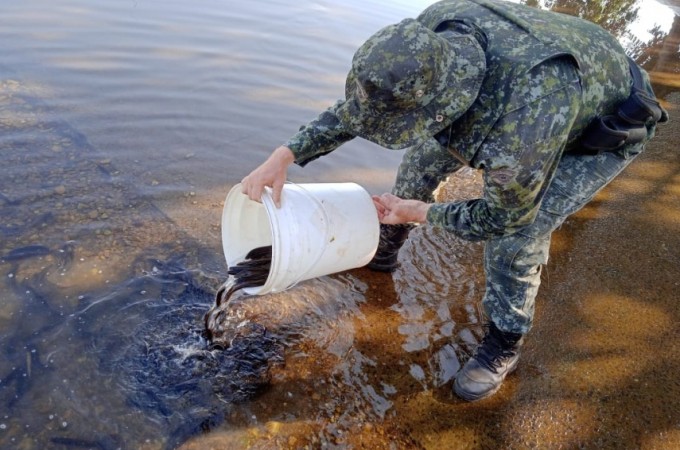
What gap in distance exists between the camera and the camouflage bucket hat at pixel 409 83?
4.49ft

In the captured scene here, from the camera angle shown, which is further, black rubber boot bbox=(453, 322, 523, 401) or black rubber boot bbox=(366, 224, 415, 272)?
black rubber boot bbox=(366, 224, 415, 272)

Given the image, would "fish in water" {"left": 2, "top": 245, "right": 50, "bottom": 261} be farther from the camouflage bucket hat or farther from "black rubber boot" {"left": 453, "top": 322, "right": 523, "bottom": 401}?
"black rubber boot" {"left": 453, "top": 322, "right": 523, "bottom": 401}

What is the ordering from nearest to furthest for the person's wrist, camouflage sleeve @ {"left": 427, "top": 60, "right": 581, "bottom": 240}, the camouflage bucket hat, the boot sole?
the camouflage bucket hat
camouflage sleeve @ {"left": 427, "top": 60, "right": 581, "bottom": 240}
the person's wrist
the boot sole

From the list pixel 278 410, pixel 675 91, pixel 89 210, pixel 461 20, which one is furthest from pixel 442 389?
pixel 675 91

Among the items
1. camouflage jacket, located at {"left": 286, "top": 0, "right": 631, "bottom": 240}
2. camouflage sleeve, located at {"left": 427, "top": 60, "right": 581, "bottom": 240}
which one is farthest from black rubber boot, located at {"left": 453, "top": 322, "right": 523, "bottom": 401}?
camouflage sleeve, located at {"left": 427, "top": 60, "right": 581, "bottom": 240}

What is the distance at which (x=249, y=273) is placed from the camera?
2.31 m

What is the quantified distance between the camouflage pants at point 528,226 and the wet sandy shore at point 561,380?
435 mm

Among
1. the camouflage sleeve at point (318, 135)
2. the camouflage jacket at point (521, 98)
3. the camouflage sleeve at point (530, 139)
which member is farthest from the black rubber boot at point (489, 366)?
the camouflage sleeve at point (318, 135)

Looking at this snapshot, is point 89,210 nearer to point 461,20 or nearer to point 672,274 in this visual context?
point 461,20

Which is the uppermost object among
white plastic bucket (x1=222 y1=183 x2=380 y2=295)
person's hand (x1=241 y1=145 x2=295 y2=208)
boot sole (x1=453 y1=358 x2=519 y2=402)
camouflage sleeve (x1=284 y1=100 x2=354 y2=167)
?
camouflage sleeve (x1=284 y1=100 x2=354 y2=167)

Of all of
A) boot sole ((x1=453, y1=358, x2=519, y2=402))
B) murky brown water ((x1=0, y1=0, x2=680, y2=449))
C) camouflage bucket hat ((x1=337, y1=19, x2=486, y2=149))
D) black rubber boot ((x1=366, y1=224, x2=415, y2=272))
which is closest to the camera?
camouflage bucket hat ((x1=337, y1=19, x2=486, y2=149))

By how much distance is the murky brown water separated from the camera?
6.98 ft

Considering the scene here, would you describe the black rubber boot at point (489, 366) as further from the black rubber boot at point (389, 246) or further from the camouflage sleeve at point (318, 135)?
the camouflage sleeve at point (318, 135)

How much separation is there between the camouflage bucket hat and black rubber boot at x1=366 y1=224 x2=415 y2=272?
49.4 inches
